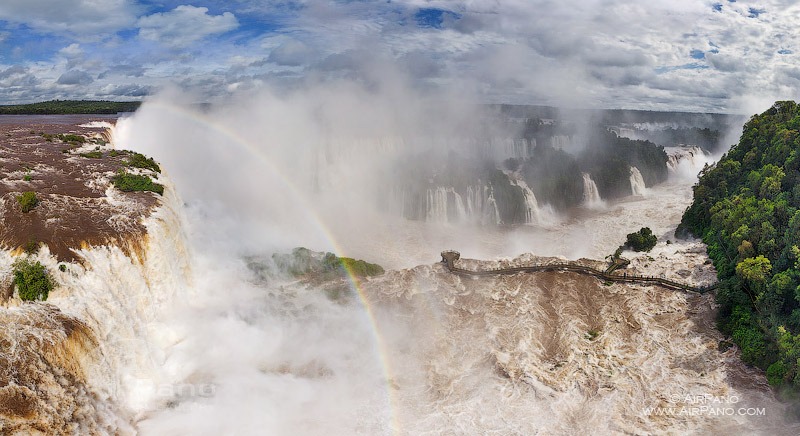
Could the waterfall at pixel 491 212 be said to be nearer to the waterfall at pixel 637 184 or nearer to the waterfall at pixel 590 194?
the waterfall at pixel 590 194

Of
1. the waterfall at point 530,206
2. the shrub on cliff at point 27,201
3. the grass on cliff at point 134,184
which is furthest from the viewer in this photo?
the waterfall at point 530,206

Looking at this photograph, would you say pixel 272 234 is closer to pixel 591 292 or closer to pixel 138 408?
pixel 138 408

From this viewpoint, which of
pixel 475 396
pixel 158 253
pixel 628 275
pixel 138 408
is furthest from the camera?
pixel 628 275

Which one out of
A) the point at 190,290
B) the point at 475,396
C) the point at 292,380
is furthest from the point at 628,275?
the point at 190,290

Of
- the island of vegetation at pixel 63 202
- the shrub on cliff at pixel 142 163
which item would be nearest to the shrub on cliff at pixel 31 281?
the island of vegetation at pixel 63 202

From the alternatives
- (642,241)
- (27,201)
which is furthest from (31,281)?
(642,241)

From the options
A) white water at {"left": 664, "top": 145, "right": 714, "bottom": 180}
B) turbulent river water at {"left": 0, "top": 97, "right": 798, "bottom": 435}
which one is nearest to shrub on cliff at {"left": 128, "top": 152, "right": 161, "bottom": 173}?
turbulent river water at {"left": 0, "top": 97, "right": 798, "bottom": 435}

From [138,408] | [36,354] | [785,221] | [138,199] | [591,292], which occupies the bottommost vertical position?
[591,292]
